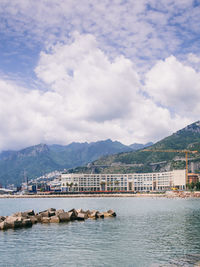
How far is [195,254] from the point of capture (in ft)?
105

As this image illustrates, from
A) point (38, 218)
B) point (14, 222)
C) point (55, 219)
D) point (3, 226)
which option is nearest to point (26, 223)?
point (14, 222)

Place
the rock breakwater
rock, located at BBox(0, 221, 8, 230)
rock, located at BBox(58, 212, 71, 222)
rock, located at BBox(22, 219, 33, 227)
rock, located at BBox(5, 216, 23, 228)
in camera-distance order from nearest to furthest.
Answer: rock, located at BBox(0, 221, 8, 230) → rock, located at BBox(5, 216, 23, 228) → the rock breakwater → rock, located at BBox(22, 219, 33, 227) → rock, located at BBox(58, 212, 71, 222)

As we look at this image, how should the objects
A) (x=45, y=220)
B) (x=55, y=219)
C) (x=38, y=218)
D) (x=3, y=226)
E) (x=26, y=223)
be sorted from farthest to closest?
(x=38, y=218), (x=55, y=219), (x=45, y=220), (x=26, y=223), (x=3, y=226)

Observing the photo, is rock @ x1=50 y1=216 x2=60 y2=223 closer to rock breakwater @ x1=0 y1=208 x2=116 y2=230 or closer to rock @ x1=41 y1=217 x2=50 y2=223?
rock breakwater @ x1=0 y1=208 x2=116 y2=230

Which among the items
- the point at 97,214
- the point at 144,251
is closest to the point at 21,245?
the point at 144,251

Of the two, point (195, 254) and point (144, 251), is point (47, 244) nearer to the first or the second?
point (144, 251)

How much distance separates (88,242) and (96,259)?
8439 mm

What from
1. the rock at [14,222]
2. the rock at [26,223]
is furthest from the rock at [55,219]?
the rock at [14,222]

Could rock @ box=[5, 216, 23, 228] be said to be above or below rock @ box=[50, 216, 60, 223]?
above

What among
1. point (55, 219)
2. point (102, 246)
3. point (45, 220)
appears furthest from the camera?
point (55, 219)

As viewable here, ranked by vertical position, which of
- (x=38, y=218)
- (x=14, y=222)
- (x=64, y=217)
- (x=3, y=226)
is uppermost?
(x=14, y=222)

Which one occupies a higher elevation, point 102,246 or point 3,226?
point 3,226

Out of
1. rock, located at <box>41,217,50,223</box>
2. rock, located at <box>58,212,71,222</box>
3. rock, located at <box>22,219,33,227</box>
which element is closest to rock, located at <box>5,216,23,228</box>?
rock, located at <box>22,219,33,227</box>

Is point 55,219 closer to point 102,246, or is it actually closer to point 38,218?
point 38,218
